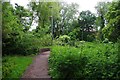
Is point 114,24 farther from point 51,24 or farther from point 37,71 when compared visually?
point 51,24

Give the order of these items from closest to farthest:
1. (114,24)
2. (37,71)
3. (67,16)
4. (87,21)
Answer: (37,71) → (114,24) → (87,21) → (67,16)

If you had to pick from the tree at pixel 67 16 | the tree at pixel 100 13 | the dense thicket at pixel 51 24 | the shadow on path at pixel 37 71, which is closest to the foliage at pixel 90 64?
→ the shadow on path at pixel 37 71

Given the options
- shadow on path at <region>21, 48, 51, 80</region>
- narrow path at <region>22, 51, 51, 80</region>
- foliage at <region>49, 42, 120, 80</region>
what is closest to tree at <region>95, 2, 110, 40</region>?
shadow on path at <region>21, 48, 51, 80</region>

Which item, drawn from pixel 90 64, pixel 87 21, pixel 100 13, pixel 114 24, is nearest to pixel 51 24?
pixel 87 21

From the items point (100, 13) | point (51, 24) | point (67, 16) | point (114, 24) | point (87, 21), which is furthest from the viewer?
point (67, 16)

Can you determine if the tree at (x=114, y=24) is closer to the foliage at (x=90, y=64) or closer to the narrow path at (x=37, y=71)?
the narrow path at (x=37, y=71)

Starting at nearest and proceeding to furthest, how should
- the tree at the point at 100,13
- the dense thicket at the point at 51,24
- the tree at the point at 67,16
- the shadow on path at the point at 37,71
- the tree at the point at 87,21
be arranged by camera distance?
the shadow on path at the point at 37,71 → the dense thicket at the point at 51,24 → the tree at the point at 100,13 → the tree at the point at 87,21 → the tree at the point at 67,16

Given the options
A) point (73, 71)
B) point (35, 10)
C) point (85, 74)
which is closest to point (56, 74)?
point (73, 71)

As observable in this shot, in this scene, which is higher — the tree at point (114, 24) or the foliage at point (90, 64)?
the tree at point (114, 24)

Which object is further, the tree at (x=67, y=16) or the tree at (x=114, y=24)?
the tree at (x=67, y=16)

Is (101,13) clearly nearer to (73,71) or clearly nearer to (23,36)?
(23,36)

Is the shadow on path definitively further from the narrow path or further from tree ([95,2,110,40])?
tree ([95,2,110,40])

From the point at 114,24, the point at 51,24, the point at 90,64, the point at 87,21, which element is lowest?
the point at 90,64

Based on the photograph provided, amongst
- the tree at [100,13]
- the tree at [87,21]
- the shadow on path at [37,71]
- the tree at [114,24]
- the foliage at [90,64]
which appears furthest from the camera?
the tree at [87,21]
